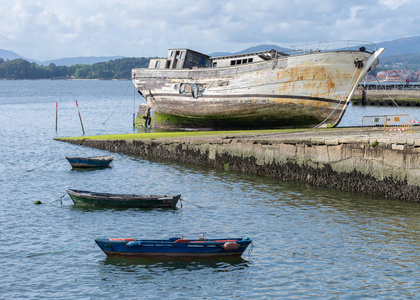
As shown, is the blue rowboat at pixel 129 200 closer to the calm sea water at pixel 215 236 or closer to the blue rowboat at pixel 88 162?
the calm sea water at pixel 215 236

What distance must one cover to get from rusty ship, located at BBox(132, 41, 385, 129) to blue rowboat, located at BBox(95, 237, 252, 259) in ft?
71.2

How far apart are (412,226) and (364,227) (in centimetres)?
207

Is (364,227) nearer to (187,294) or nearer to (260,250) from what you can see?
(260,250)

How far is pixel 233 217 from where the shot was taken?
84.3 ft

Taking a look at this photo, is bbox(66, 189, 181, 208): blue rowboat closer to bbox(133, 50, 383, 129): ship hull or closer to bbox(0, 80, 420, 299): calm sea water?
bbox(0, 80, 420, 299): calm sea water

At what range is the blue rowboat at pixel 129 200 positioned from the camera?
2716 centimetres

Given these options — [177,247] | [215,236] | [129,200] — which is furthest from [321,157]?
[177,247]

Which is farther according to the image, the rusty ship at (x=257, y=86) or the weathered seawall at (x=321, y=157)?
the rusty ship at (x=257, y=86)

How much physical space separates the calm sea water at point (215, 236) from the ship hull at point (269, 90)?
8.65 meters

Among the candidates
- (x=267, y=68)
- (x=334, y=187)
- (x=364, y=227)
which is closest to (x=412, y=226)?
(x=364, y=227)

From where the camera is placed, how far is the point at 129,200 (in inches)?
1069

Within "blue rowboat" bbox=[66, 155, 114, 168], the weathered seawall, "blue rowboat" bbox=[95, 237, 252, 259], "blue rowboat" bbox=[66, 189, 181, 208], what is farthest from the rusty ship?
"blue rowboat" bbox=[95, 237, 252, 259]

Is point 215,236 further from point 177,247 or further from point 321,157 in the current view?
point 321,157

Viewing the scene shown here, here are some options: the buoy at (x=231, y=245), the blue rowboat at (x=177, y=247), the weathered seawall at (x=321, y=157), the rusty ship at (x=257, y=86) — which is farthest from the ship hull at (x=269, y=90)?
the buoy at (x=231, y=245)
